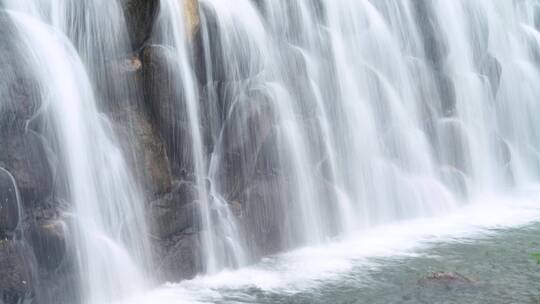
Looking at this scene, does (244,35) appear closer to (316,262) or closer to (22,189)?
(316,262)

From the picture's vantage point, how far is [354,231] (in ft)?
47.2

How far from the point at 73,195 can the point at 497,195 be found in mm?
13324

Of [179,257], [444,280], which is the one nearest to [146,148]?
[179,257]

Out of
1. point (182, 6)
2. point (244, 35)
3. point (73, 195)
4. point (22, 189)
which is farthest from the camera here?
point (244, 35)

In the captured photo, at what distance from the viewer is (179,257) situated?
11156 mm

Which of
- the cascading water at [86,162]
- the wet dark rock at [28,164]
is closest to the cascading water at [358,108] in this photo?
the cascading water at [86,162]

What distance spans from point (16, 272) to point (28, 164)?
1.39m

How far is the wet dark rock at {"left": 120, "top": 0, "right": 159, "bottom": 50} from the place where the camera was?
35.5 ft

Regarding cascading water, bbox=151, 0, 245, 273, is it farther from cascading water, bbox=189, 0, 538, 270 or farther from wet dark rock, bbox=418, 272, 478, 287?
wet dark rock, bbox=418, 272, 478, 287

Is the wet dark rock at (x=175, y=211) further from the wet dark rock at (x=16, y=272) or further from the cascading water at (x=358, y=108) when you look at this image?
the wet dark rock at (x=16, y=272)

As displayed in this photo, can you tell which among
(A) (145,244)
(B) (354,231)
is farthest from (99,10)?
(B) (354,231)

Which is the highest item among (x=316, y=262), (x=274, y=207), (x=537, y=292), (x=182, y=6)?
(x=182, y=6)

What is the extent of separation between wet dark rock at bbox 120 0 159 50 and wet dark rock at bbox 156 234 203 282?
10.3 feet

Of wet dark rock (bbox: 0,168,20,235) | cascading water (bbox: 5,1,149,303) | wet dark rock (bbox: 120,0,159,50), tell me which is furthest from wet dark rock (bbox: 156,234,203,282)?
wet dark rock (bbox: 120,0,159,50)
